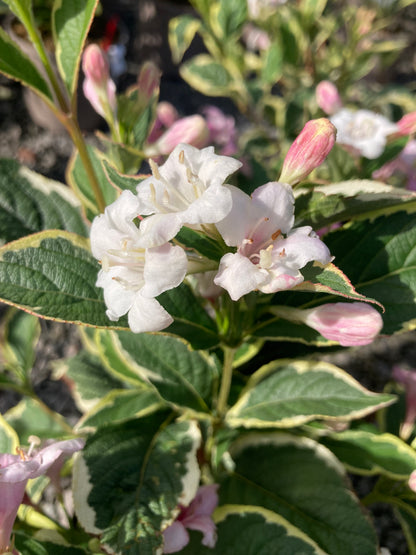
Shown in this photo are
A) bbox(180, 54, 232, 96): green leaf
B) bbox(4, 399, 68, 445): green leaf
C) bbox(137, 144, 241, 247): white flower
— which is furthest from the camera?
bbox(180, 54, 232, 96): green leaf

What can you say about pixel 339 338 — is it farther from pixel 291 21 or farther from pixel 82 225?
pixel 291 21

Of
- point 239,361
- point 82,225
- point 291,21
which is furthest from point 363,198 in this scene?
point 291,21

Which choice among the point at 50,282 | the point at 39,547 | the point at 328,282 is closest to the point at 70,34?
the point at 50,282

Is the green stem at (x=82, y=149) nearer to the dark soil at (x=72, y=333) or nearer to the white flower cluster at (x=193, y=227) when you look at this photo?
the white flower cluster at (x=193, y=227)

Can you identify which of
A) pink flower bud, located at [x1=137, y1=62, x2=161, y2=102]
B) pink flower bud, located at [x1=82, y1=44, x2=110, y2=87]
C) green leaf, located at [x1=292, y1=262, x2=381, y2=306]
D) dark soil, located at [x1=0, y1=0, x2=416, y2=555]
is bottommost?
dark soil, located at [x1=0, y1=0, x2=416, y2=555]

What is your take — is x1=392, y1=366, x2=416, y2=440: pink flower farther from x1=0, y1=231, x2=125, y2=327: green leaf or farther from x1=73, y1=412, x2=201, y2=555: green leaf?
x1=0, y1=231, x2=125, y2=327: green leaf

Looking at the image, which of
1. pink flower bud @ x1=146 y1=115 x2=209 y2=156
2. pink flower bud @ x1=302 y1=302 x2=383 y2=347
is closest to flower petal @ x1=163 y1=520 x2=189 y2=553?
pink flower bud @ x1=302 y1=302 x2=383 y2=347
